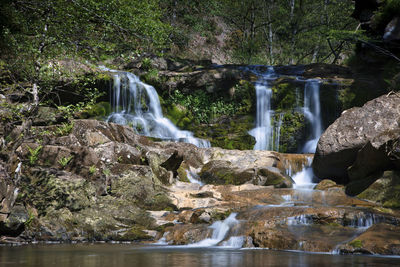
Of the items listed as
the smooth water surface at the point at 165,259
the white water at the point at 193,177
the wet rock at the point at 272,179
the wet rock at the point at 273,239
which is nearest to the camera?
the smooth water surface at the point at 165,259

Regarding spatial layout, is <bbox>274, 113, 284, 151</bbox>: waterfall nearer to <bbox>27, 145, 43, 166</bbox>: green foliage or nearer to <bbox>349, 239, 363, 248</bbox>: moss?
<bbox>27, 145, 43, 166</bbox>: green foliage

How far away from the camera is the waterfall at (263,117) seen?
2092cm

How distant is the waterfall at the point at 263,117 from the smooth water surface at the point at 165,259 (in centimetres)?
1452

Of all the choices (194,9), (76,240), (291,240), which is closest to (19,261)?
(76,240)

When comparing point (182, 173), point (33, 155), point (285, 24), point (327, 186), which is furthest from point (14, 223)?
point (285, 24)

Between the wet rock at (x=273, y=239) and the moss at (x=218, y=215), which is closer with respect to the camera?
the wet rock at (x=273, y=239)

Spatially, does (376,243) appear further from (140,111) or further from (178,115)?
(178,115)

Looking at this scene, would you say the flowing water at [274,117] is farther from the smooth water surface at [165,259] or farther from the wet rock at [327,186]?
the smooth water surface at [165,259]

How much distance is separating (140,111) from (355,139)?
39.1 feet

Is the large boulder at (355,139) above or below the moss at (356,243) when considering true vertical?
above

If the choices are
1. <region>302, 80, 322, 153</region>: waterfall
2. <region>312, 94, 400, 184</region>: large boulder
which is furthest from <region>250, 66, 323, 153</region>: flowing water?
<region>312, 94, 400, 184</region>: large boulder

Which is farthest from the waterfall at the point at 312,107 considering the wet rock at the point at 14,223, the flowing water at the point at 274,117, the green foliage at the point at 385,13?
the wet rock at the point at 14,223

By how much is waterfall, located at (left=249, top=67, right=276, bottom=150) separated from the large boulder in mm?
6411

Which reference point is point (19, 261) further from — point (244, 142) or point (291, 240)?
point (244, 142)
